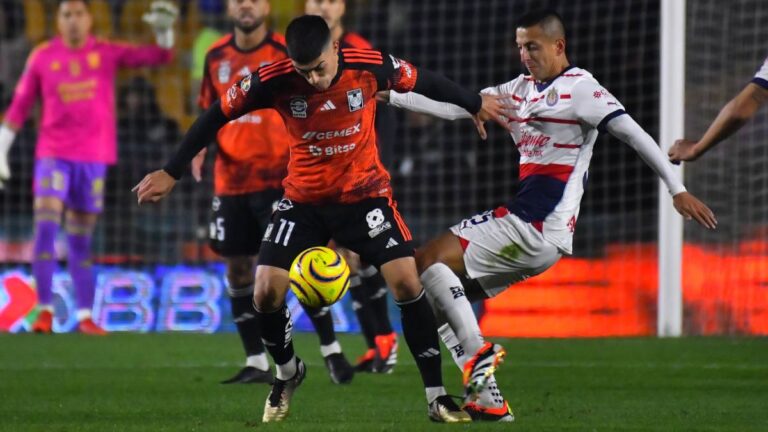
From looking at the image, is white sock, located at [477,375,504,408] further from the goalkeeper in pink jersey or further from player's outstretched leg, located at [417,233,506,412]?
the goalkeeper in pink jersey

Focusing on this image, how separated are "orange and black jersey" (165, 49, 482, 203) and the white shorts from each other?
51 centimetres

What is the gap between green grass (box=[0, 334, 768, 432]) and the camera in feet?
18.3

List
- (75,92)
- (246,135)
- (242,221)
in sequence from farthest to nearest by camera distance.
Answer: (75,92)
(246,135)
(242,221)

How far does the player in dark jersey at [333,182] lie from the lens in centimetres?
551

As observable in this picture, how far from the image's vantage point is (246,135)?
7.98 m

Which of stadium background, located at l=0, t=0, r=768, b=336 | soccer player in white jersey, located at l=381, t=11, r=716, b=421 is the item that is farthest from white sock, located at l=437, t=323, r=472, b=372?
stadium background, located at l=0, t=0, r=768, b=336

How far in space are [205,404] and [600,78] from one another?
24.7 feet

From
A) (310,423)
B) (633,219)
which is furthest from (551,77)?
(633,219)

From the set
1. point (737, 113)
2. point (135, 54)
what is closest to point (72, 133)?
point (135, 54)

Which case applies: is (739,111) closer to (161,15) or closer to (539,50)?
(539,50)

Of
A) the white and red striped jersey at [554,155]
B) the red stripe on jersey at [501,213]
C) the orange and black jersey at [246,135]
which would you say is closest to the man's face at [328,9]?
the orange and black jersey at [246,135]

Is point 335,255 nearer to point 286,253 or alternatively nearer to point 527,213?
point 286,253

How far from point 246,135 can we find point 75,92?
3849mm

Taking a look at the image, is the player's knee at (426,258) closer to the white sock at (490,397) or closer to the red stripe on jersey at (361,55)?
the white sock at (490,397)
